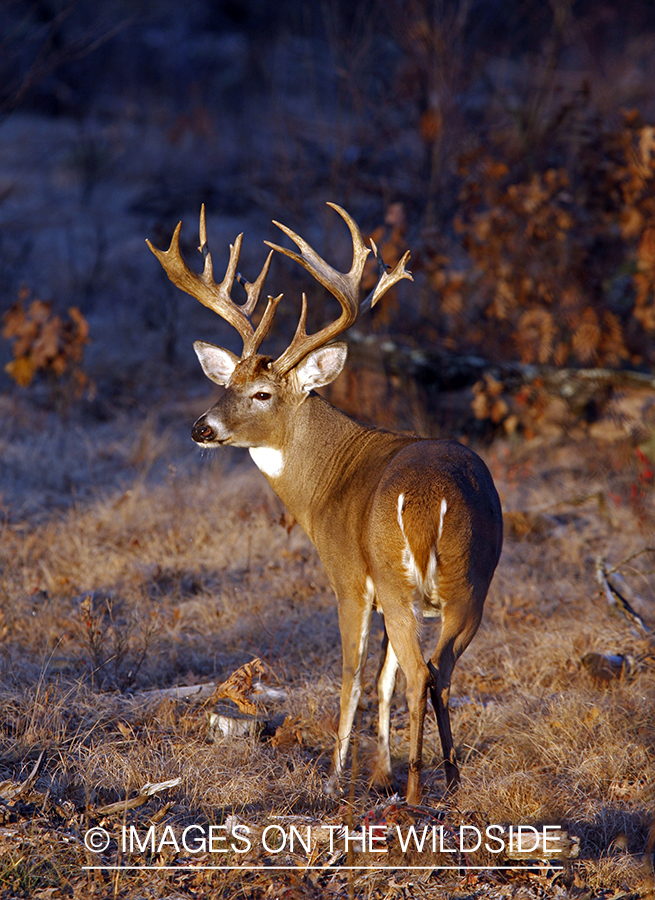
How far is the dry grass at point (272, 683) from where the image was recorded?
316 centimetres

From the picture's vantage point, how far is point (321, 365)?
174 inches

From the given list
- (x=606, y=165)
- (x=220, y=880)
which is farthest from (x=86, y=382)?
(x=220, y=880)

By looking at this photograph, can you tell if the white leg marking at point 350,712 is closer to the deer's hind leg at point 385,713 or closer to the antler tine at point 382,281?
the deer's hind leg at point 385,713

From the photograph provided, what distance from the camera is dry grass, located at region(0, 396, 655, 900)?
10.4ft

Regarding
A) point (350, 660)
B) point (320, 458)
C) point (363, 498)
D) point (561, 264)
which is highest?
point (561, 264)

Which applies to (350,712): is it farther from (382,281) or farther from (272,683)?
(382,281)

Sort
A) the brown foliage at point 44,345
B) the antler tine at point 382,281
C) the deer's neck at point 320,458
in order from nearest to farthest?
the deer's neck at point 320,458
the antler tine at point 382,281
the brown foliage at point 44,345

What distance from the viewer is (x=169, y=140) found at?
57.9 feet

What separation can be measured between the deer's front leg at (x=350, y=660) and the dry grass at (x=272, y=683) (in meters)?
0.15

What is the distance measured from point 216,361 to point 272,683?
172cm

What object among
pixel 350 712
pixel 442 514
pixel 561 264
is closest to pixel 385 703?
pixel 350 712

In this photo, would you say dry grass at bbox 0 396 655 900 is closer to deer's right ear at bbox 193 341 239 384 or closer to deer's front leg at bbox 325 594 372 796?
deer's front leg at bbox 325 594 372 796

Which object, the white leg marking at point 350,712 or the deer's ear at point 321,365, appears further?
the deer's ear at point 321,365

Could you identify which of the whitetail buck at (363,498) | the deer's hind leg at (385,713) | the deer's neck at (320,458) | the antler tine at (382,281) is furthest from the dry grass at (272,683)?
the antler tine at (382,281)
